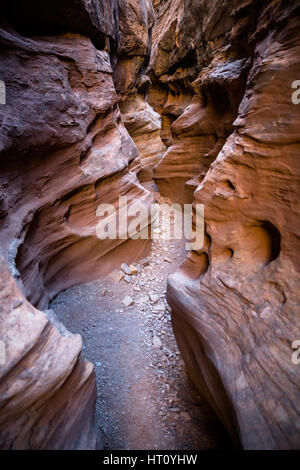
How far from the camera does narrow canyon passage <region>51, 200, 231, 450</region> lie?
2.48 metres

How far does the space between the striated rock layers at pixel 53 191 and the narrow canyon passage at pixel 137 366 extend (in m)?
0.62

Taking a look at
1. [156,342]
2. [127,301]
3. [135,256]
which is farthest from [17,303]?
[135,256]

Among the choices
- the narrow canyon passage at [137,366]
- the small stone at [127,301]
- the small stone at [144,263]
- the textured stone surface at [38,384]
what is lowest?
the narrow canyon passage at [137,366]

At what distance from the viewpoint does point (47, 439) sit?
62.4 inches

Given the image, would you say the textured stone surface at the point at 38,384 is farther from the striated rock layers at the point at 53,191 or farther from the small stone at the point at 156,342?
the small stone at the point at 156,342

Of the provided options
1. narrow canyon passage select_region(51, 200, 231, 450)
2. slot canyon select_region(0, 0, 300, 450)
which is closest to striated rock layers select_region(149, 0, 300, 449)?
slot canyon select_region(0, 0, 300, 450)

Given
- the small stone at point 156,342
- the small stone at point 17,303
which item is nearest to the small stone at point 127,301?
the small stone at point 156,342

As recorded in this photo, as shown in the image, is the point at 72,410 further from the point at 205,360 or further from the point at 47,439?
the point at 205,360

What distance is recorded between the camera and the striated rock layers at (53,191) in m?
1.61

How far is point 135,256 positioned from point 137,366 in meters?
2.58

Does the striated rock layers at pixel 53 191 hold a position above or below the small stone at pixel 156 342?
above

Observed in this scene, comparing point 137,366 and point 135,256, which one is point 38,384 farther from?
point 135,256

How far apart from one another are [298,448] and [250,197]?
6.38ft

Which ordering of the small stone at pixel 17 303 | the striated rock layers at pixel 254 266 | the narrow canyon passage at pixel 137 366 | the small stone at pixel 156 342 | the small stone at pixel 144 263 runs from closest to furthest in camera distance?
the striated rock layers at pixel 254 266 → the small stone at pixel 17 303 → the narrow canyon passage at pixel 137 366 → the small stone at pixel 156 342 → the small stone at pixel 144 263
